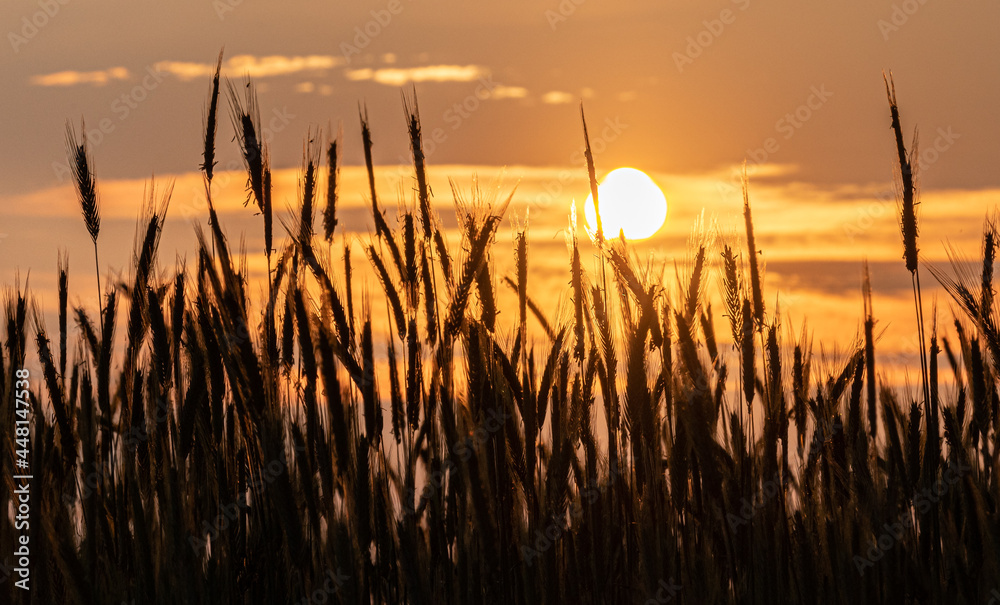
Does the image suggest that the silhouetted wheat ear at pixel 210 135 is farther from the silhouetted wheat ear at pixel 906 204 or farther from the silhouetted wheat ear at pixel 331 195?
the silhouetted wheat ear at pixel 906 204

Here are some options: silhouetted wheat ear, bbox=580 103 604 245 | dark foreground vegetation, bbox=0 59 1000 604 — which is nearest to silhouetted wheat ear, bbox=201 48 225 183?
dark foreground vegetation, bbox=0 59 1000 604

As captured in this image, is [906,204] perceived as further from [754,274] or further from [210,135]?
[210,135]

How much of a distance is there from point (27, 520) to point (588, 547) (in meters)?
2.16

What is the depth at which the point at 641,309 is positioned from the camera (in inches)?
123

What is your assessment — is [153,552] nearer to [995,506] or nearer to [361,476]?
[361,476]

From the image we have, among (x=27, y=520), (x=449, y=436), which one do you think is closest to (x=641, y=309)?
(x=449, y=436)

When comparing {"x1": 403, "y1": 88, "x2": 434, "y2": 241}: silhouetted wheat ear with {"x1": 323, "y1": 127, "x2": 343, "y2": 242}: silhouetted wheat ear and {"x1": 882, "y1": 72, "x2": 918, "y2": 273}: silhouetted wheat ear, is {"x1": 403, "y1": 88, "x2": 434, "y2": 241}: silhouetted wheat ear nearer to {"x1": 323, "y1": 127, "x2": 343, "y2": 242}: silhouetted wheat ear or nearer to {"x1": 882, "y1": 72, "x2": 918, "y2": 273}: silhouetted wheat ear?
{"x1": 323, "y1": 127, "x2": 343, "y2": 242}: silhouetted wheat ear

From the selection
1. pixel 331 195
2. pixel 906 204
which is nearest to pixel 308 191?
pixel 331 195

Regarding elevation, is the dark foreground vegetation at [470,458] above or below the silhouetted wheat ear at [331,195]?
below

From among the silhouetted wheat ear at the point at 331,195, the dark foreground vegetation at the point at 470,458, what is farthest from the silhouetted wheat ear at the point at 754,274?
the silhouetted wheat ear at the point at 331,195

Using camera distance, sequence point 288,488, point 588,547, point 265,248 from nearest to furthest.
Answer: point 288,488, point 265,248, point 588,547

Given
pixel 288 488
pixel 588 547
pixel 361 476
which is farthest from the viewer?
pixel 588 547

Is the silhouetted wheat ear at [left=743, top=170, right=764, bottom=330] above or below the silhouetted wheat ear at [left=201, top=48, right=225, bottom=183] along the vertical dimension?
below

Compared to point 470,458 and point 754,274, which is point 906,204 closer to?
point 754,274
